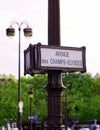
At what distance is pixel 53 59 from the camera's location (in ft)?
24.2

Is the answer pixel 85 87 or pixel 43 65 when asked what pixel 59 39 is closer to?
pixel 43 65

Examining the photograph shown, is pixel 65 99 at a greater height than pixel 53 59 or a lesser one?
lesser

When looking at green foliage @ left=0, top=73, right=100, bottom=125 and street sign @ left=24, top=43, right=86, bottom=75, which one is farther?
green foliage @ left=0, top=73, right=100, bottom=125

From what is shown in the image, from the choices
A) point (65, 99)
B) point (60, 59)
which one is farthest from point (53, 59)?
point (65, 99)

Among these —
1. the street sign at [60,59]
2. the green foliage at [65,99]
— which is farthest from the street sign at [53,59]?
the green foliage at [65,99]

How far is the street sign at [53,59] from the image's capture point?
7336 mm

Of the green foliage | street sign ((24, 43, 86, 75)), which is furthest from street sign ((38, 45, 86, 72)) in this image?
the green foliage

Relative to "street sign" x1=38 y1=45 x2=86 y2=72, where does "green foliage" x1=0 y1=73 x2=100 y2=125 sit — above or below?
below

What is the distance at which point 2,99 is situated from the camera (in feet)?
248

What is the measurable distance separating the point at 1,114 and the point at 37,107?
11.5m

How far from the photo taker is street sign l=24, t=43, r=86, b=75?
7.34m

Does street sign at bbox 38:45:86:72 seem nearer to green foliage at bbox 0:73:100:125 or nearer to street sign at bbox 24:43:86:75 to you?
street sign at bbox 24:43:86:75

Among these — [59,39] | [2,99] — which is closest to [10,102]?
[2,99]

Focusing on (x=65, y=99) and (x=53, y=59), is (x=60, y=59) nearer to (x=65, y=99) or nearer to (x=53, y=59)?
(x=53, y=59)
